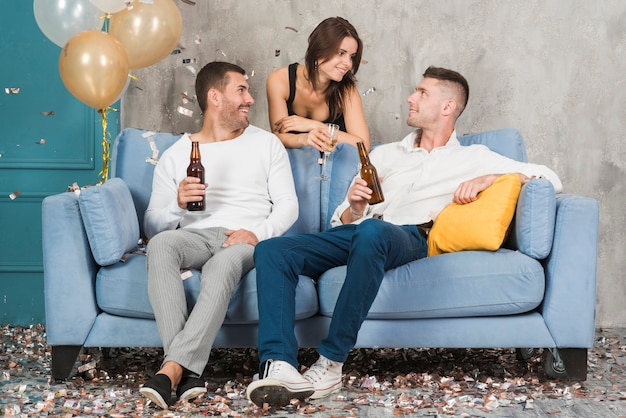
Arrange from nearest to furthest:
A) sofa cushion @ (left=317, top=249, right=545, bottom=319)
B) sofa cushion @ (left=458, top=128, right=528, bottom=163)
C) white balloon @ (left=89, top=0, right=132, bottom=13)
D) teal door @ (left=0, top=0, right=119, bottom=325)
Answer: sofa cushion @ (left=317, top=249, right=545, bottom=319)
white balloon @ (left=89, top=0, right=132, bottom=13)
sofa cushion @ (left=458, top=128, right=528, bottom=163)
teal door @ (left=0, top=0, right=119, bottom=325)

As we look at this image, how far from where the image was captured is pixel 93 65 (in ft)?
10.1

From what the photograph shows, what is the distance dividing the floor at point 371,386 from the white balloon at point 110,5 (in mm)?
1363

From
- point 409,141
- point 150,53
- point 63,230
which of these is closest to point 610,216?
point 409,141

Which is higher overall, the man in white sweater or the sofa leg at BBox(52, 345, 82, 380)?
the man in white sweater

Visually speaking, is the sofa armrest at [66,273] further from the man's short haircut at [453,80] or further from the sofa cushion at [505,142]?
the sofa cushion at [505,142]

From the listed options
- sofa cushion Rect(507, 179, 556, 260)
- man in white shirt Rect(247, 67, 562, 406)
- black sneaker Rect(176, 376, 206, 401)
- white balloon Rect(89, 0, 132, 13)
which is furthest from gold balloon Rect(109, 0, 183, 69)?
sofa cushion Rect(507, 179, 556, 260)

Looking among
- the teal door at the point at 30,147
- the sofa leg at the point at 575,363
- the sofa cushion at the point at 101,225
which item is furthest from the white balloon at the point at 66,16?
the sofa leg at the point at 575,363

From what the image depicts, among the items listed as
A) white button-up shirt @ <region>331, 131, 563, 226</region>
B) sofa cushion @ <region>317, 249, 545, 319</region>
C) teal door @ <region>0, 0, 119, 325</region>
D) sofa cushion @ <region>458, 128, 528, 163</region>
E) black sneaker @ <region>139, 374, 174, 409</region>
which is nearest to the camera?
black sneaker @ <region>139, 374, 174, 409</region>

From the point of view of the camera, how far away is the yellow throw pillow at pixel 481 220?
2705mm

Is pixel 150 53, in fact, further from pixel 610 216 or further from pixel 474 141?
pixel 610 216

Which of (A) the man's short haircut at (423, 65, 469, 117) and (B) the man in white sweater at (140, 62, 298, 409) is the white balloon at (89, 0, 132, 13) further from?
(A) the man's short haircut at (423, 65, 469, 117)

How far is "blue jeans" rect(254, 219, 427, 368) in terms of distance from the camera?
7.97ft

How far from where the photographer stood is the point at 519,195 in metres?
2.78

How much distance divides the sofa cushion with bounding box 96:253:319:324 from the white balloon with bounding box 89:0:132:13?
1.08m
